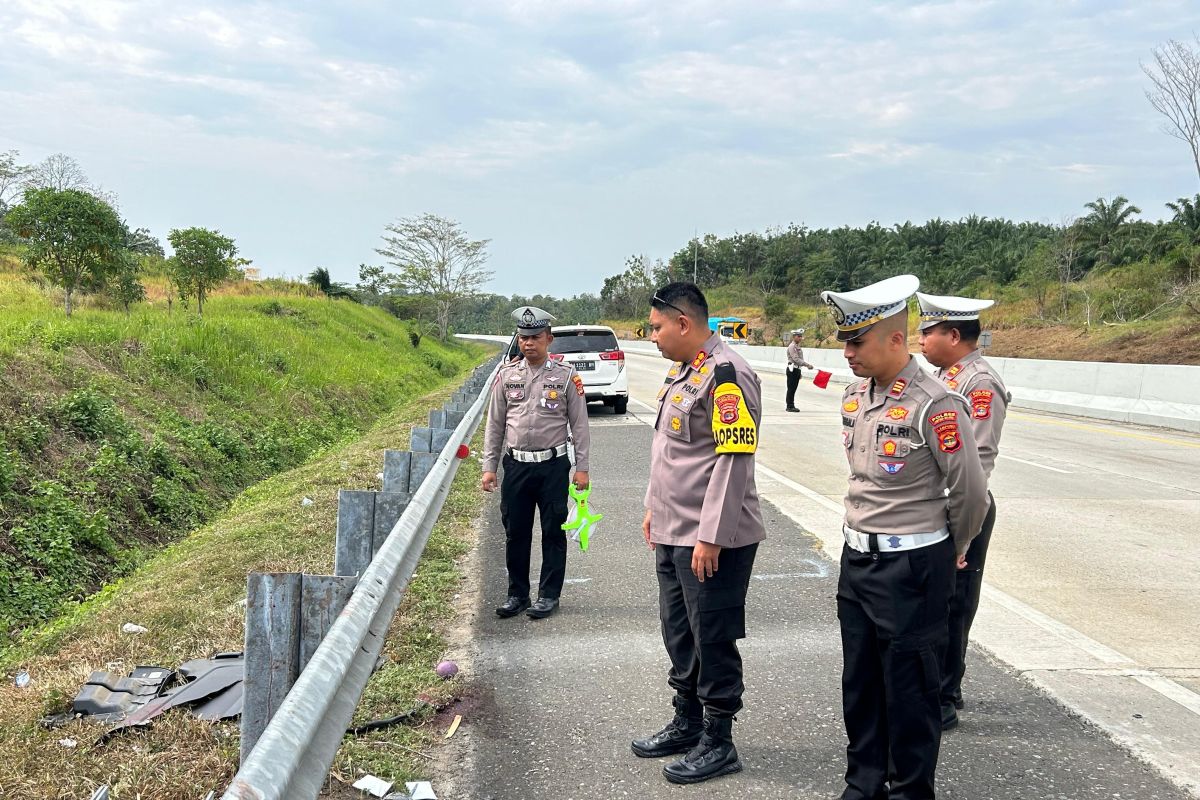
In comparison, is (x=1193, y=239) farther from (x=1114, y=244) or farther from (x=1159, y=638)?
(x=1159, y=638)

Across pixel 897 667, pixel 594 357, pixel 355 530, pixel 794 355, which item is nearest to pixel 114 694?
pixel 355 530

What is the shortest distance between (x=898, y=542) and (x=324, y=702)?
192 centimetres

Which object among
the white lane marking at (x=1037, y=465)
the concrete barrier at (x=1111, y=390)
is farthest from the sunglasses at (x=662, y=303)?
the concrete barrier at (x=1111, y=390)

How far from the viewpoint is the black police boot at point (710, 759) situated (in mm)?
3336

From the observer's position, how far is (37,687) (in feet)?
13.1

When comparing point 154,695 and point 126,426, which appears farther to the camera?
point 126,426

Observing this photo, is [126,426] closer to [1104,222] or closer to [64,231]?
[64,231]

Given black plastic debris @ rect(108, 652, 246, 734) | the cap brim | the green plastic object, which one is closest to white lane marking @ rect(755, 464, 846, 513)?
the green plastic object

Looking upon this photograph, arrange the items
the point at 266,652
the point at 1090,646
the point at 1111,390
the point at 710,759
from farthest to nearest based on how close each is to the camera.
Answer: the point at 1111,390, the point at 1090,646, the point at 710,759, the point at 266,652

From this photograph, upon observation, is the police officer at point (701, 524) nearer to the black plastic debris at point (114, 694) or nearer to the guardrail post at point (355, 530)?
the guardrail post at point (355, 530)

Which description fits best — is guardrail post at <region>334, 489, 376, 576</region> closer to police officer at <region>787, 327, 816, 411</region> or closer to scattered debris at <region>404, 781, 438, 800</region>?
scattered debris at <region>404, 781, 438, 800</region>

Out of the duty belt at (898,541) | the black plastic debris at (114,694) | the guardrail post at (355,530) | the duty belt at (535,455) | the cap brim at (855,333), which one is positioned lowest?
the black plastic debris at (114,694)

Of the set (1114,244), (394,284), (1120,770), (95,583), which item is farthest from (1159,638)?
(394,284)

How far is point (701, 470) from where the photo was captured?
355 centimetres
